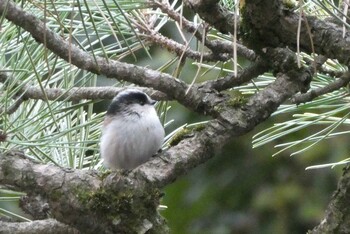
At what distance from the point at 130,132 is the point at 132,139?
0.04 meters

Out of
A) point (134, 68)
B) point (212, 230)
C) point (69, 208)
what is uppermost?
point (134, 68)

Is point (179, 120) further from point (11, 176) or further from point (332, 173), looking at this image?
point (11, 176)

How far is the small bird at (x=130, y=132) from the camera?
141cm

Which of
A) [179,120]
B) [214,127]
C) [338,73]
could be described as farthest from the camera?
[179,120]

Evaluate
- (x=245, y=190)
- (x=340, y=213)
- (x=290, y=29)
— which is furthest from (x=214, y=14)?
(x=245, y=190)

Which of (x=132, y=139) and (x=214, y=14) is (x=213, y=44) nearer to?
(x=214, y=14)

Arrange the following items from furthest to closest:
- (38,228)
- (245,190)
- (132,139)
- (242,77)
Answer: (245,190) → (132,139) → (242,77) → (38,228)

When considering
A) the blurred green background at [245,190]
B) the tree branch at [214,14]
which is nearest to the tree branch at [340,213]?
the tree branch at [214,14]

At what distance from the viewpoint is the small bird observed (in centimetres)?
141

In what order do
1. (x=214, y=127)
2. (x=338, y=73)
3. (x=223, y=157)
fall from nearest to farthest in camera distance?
(x=214, y=127) < (x=338, y=73) < (x=223, y=157)

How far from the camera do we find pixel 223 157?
3031mm

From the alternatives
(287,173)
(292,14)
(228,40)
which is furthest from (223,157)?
(292,14)

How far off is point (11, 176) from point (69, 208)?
0.28 ft

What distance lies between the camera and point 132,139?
148cm
